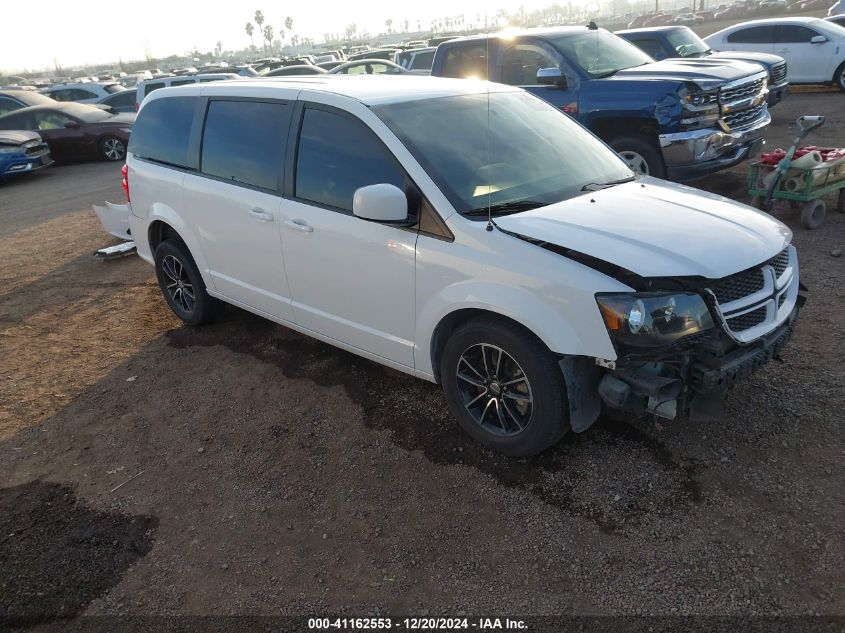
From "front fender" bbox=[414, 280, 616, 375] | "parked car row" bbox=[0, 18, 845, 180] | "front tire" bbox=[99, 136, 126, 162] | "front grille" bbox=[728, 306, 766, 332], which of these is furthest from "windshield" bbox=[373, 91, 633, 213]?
"front tire" bbox=[99, 136, 126, 162]

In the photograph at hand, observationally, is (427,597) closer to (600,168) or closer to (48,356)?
(600,168)

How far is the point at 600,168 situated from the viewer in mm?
4062

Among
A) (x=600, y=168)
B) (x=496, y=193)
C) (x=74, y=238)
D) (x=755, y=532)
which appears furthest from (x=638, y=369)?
(x=74, y=238)

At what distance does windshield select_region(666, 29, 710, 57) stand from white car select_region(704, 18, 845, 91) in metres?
4.36

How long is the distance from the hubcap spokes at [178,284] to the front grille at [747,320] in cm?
408

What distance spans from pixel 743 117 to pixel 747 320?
5510 millimetres

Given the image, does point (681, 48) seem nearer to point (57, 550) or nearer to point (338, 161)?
point (338, 161)

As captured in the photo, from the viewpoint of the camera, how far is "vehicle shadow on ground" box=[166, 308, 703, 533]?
3105mm

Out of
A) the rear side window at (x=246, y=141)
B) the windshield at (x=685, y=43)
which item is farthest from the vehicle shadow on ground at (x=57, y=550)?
the windshield at (x=685, y=43)

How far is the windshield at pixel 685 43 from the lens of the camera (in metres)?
11.0

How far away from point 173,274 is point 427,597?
3.87 metres

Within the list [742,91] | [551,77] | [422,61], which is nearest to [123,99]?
[422,61]

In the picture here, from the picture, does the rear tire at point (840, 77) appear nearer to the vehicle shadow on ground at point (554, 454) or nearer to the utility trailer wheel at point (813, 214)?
the utility trailer wheel at point (813, 214)

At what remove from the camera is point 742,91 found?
7.50 metres
